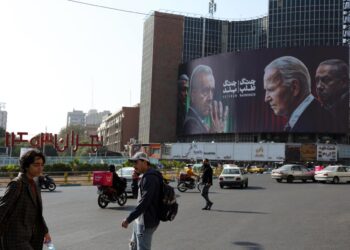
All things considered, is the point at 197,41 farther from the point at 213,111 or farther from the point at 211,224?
the point at 211,224

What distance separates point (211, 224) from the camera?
462 inches

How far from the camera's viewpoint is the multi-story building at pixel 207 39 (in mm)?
115875

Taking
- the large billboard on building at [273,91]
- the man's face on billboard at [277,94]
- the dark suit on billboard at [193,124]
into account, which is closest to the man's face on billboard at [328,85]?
the large billboard on building at [273,91]

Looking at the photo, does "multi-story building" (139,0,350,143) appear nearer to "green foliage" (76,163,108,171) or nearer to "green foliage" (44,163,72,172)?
"green foliage" (76,163,108,171)

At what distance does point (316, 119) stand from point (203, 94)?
2600cm

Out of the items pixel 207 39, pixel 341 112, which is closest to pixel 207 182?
pixel 341 112

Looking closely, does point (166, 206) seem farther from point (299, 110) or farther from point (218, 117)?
point (218, 117)

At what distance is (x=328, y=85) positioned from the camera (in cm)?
9269

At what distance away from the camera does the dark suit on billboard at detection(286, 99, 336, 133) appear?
9369cm

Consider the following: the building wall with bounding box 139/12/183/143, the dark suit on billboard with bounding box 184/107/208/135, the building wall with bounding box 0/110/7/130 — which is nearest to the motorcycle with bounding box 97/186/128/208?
the dark suit on billboard with bounding box 184/107/208/135

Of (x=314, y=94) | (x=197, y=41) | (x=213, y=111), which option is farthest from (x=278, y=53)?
(x=197, y=41)

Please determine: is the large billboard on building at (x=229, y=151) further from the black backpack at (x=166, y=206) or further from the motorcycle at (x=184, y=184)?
the black backpack at (x=166, y=206)

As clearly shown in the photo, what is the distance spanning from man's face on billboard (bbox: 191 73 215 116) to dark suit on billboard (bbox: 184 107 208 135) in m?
1.66

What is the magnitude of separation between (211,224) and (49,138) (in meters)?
56.6
